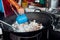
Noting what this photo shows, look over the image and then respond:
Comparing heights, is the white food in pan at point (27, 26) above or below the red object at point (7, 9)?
below

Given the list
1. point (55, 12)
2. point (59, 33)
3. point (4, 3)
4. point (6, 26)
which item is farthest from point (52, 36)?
point (4, 3)

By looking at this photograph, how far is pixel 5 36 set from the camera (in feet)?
3.05

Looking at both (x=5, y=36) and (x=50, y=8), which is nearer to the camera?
(x=5, y=36)

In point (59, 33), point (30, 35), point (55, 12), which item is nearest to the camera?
point (30, 35)

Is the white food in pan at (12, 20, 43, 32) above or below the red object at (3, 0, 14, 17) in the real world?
below

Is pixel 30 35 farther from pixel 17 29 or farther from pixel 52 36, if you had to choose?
pixel 52 36

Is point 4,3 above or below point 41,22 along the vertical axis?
above

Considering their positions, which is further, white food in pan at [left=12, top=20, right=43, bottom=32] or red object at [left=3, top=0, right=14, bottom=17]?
red object at [left=3, top=0, right=14, bottom=17]

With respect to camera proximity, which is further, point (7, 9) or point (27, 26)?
point (7, 9)

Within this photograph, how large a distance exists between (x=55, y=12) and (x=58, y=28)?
17cm

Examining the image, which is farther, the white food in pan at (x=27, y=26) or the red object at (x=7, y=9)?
the red object at (x=7, y=9)

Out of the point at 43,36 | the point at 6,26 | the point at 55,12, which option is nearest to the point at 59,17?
the point at 55,12

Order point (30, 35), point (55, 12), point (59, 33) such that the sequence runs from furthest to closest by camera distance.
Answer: point (55, 12)
point (59, 33)
point (30, 35)

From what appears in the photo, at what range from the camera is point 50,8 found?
4.13 ft
